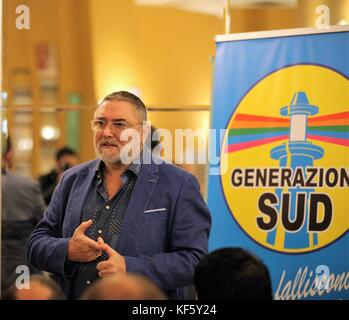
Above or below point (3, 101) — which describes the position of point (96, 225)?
below

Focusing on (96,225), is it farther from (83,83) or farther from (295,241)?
(83,83)

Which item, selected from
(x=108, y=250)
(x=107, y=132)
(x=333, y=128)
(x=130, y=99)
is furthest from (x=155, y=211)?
(x=333, y=128)

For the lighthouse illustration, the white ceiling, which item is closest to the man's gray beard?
the lighthouse illustration

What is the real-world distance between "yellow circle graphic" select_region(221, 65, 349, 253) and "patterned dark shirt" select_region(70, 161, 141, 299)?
0.73 metres

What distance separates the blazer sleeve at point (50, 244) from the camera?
331 cm

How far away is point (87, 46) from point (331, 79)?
1.65 m

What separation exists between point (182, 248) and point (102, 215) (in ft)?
1.33

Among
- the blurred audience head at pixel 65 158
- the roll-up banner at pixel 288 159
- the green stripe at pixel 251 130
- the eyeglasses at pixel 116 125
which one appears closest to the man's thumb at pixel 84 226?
the eyeglasses at pixel 116 125

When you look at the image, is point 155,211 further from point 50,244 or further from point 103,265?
point 50,244

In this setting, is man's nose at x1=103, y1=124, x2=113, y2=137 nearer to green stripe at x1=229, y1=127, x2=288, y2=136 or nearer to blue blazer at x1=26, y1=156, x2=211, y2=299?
blue blazer at x1=26, y1=156, x2=211, y2=299

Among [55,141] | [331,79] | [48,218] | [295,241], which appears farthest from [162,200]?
[55,141]

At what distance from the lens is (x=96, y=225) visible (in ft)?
11.2
